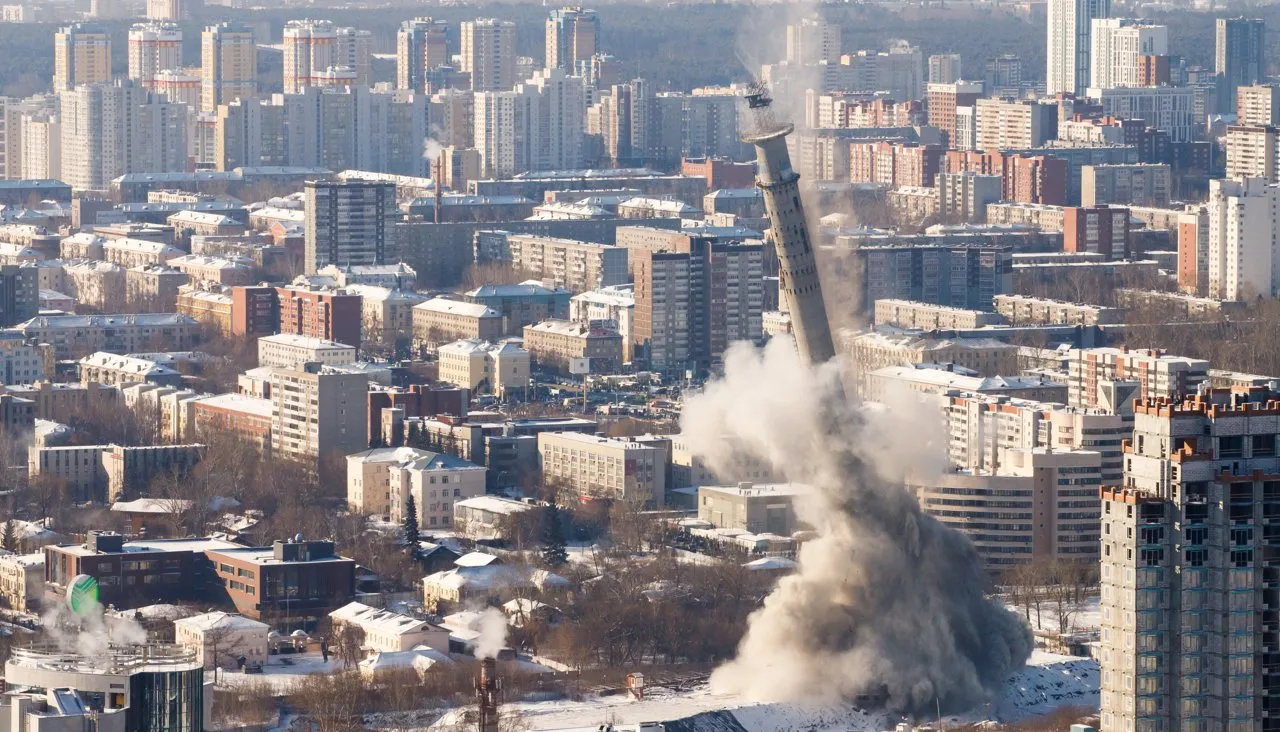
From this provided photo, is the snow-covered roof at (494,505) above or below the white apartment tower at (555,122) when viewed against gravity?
below

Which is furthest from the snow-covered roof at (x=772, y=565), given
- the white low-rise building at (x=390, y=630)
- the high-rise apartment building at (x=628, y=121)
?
the high-rise apartment building at (x=628, y=121)

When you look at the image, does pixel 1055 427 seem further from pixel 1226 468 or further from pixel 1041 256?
pixel 1041 256

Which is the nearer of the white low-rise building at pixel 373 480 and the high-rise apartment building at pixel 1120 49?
the white low-rise building at pixel 373 480

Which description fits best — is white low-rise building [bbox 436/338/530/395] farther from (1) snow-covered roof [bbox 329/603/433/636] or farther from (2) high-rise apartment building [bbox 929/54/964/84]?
(2) high-rise apartment building [bbox 929/54/964/84]

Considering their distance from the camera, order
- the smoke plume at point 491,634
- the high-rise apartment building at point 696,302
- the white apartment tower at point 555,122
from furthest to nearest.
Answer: the white apartment tower at point 555,122 < the high-rise apartment building at point 696,302 < the smoke plume at point 491,634

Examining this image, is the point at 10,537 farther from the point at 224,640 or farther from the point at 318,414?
the point at 318,414

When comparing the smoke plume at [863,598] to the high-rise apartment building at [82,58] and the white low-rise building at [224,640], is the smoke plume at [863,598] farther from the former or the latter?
the high-rise apartment building at [82,58]

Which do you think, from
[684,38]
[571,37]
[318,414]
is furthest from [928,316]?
[684,38]

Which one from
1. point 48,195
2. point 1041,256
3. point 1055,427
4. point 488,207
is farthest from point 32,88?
point 1055,427
